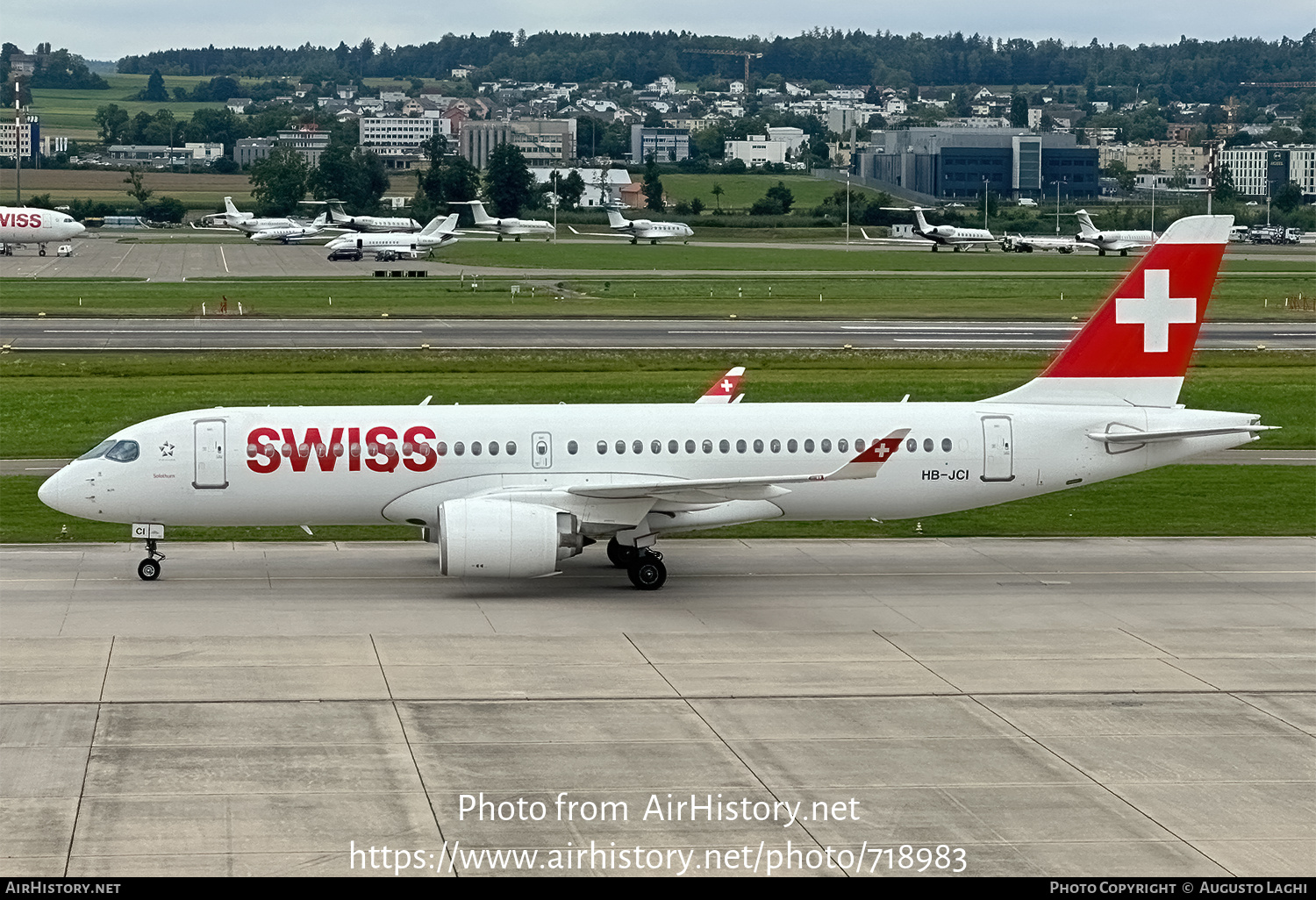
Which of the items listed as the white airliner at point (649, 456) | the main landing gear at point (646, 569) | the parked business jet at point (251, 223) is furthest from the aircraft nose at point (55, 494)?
the parked business jet at point (251, 223)

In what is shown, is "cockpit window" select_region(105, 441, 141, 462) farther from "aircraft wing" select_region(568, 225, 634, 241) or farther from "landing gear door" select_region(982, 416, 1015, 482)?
"aircraft wing" select_region(568, 225, 634, 241)

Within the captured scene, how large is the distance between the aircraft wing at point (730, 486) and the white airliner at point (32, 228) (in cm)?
13191

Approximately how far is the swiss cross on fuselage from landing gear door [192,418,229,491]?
1892 cm

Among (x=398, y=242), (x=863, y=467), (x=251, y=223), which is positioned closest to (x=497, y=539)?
(x=863, y=467)

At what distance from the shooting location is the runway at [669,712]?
1809 cm

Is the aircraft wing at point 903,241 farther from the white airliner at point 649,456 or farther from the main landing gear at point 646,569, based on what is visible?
the main landing gear at point 646,569

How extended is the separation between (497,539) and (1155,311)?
1507 centimetres

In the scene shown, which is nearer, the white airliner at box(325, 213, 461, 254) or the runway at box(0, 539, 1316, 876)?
the runway at box(0, 539, 1316, 876)

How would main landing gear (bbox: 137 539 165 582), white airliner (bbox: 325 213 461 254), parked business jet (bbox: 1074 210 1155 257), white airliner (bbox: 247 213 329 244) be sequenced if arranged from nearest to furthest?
main landing gear (bbox: 137 539 165 582) < white airliner (bbox: 325 213 461 254) < parked business jet (bbox: 1074 210 1155 257) < white airliner (bbox: 247 213 329 244)

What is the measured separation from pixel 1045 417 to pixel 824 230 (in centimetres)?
16430

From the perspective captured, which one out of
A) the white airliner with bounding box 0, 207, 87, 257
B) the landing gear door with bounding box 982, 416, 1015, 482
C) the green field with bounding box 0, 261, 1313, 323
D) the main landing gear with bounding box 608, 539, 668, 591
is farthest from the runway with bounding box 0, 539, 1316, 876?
the white airliner with bounding box 0, 207, 87, 257

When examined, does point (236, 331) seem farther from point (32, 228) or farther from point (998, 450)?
point (32, 228)

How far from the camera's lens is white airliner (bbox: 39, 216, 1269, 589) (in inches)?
1255

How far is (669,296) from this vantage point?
106 meters
